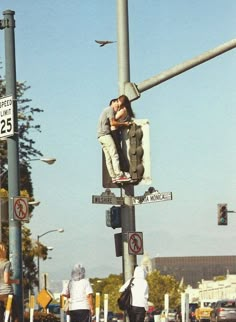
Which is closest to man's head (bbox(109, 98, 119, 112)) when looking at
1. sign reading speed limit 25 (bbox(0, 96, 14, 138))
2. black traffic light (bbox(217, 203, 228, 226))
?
sign reading speed limit 25 (bbox(0, 96, 14, 138))

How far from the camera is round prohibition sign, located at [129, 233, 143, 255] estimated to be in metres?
18.8

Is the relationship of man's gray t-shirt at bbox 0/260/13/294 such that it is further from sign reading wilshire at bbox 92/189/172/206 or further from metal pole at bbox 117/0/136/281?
metal pole at bbox 117/0/136/281

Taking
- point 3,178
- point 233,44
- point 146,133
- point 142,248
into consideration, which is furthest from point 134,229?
point 3,178

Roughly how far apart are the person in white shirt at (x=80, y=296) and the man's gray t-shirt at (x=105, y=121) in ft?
7.82

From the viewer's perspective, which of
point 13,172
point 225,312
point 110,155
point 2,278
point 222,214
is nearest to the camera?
point 2,278

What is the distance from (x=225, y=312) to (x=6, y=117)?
134ft

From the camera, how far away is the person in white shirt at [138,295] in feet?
61.3

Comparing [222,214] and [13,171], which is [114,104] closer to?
[13,171]

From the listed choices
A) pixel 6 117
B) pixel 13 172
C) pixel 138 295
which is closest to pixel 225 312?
pixel 13 172

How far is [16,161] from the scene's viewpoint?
2055 centimetres

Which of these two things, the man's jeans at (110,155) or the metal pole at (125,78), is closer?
the man's jeans at (110,155)

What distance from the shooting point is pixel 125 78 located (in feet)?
63.4

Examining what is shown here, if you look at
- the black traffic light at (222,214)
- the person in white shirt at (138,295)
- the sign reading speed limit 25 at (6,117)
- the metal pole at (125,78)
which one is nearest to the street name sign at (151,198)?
the metal pole at (125,78)

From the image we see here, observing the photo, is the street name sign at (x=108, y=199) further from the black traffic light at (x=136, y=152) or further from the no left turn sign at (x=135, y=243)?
the black traffic light at (x=136, y=152)
